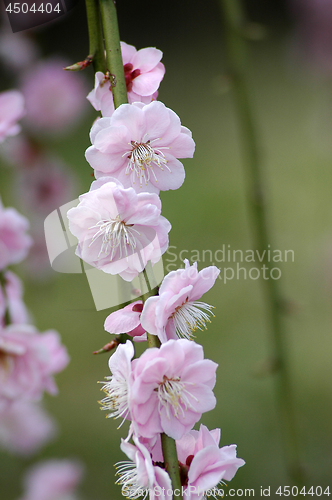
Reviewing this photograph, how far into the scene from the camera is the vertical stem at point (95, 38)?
0.80ft

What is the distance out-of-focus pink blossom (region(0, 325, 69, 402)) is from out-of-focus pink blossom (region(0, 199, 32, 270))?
0.18ft

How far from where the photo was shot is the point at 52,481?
673 millimetres

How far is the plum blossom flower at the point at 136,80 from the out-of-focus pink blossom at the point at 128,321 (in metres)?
0.11

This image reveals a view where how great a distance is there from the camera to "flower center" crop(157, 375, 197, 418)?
21 cm

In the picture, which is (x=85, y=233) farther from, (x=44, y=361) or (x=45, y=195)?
(x=45, y=195)

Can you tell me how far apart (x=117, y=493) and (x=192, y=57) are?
124 cm

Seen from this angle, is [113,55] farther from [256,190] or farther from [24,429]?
[24,429]

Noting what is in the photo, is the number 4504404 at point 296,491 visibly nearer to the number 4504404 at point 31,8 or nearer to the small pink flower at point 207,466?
the small pink flower at point 207,466

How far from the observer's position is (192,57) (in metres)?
1.43

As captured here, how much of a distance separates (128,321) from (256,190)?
35 cm

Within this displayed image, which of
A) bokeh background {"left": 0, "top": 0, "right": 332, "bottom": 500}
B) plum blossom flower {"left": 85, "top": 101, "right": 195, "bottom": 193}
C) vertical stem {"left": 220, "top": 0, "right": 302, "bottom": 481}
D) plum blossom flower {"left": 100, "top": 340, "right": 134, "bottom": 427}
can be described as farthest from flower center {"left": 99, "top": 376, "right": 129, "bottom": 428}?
vertical stem {"left": 220, "top": 0, "right": 302, "bottom": 481}

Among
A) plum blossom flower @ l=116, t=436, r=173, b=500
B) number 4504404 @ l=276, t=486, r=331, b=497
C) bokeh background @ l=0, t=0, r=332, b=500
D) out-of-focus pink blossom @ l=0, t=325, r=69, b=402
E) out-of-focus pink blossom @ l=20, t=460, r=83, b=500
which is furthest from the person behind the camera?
bokeh background @ l=0, t=0, r=332, b=500

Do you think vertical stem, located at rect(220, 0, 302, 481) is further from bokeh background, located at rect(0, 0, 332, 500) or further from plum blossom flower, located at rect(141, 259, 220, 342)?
plum blossom flower, located at rect(141, 259, 220, 342)

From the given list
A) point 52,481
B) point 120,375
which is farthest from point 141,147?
point 52,481
